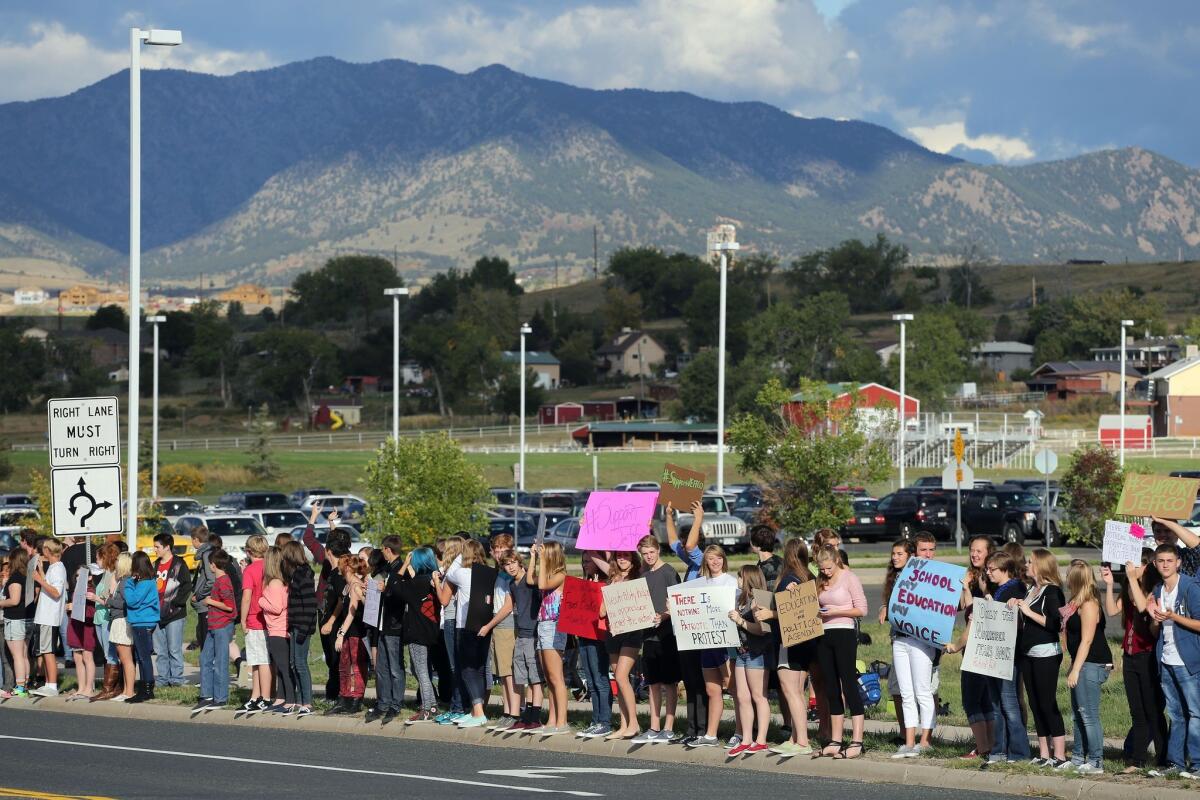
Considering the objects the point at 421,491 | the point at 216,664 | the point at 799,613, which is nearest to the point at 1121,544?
the point at 799,613

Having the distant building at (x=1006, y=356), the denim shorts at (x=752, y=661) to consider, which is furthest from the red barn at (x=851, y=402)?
the distant building at (x=1006, y=356)

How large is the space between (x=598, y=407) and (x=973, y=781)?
419ft

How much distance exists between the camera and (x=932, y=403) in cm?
10994

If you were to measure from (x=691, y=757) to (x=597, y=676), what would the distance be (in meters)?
1.35

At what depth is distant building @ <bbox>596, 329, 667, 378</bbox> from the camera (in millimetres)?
179125

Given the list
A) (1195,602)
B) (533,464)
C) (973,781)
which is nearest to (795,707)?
(973,781)

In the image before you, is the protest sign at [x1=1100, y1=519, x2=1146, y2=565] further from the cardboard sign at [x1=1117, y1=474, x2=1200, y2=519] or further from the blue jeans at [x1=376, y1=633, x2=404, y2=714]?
the blue jeans at [x1=376, y1=633, x2=404, y2=714]

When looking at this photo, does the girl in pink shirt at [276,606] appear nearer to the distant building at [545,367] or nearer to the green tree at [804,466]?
the green tree at [804,466]

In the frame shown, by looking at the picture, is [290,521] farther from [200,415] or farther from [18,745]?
[200,415]

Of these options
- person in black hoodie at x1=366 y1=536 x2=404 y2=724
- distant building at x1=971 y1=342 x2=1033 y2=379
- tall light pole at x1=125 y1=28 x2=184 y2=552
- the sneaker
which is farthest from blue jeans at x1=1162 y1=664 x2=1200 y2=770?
distant building at x1=971 y1=342 x2=1033 y2=379

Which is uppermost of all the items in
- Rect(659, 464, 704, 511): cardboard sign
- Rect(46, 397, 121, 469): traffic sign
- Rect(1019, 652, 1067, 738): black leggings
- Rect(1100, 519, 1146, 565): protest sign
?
Rect(46, 397, 121, 469): traffic sign

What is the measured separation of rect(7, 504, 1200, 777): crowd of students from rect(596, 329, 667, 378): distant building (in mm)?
158357

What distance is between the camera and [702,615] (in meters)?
15.3

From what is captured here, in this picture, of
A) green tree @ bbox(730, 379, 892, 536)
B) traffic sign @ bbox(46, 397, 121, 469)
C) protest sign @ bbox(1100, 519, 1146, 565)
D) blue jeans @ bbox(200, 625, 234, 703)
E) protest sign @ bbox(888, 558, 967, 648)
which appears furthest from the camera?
green tree @ bbox(730, 379, 892, 536)
